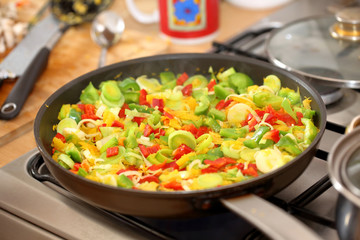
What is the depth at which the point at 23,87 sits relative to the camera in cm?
129

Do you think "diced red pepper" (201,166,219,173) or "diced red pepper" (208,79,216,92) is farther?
"diced red pepper" (208,79,216,92)

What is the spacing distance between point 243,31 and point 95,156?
30.8 inches

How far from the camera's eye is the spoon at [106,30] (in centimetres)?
150

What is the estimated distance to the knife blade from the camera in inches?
54.0

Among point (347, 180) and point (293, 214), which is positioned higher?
point (347, 180)

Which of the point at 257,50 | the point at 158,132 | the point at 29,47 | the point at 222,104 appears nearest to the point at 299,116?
the point at 222,104

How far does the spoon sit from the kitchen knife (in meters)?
0.11

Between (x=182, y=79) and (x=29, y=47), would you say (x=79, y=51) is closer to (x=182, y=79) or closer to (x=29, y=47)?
(x=29, y=47)

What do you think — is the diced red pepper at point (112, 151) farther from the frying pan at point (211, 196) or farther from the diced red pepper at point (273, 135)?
the diced red pepper at point (273, 135)

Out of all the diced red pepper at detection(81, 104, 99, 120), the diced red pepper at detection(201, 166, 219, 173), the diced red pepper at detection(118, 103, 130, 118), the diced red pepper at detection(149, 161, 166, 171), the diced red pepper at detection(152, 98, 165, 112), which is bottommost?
the diced red pepper at detection(118, 103, 130, 118)

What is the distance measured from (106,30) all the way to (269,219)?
97 cm

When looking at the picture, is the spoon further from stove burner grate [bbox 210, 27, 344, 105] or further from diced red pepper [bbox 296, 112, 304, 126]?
diced red pepper [bbox 296, 112, 304, 126]

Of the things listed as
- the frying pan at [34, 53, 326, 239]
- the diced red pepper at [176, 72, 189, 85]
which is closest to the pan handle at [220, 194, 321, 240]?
the frying pan at [34, 53, 326, 239]

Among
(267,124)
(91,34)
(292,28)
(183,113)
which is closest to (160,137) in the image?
(183,113)
